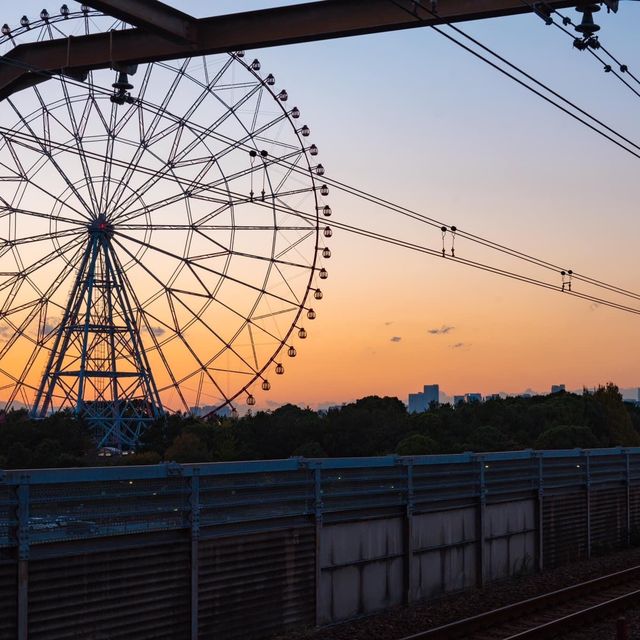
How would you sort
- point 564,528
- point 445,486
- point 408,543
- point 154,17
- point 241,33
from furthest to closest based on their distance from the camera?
point 564,528
point 445,486
point 408,543
point 241,33
point 154,17

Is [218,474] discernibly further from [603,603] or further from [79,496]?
[603,603]

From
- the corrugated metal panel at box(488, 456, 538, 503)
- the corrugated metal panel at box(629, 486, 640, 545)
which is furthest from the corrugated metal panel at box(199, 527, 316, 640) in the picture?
the corrugated metal panel at box(629, 486, 640, 545)

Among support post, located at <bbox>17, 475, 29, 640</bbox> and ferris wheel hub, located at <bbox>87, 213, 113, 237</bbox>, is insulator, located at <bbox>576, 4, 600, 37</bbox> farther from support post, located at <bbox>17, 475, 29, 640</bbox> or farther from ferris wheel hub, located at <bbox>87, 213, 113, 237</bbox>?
ferris wheel hub, located at <bbox>87, 213, 113, 237</bbox>

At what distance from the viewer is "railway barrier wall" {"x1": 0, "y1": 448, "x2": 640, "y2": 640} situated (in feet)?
52.1

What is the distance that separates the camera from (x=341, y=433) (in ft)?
358

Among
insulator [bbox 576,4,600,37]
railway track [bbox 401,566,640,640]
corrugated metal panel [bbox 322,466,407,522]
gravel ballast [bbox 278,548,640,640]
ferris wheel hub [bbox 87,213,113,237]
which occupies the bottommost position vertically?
gravel ballast [bbox 278,548,640,640]

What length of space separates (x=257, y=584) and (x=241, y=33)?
10.3 m

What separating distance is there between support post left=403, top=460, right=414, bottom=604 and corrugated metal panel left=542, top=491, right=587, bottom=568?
714cm

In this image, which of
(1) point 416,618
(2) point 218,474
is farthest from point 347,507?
(2) point 218,474

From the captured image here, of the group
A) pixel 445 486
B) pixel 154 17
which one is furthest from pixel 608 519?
pixel 154 17

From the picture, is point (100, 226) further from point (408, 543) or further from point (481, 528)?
point (408, 543)

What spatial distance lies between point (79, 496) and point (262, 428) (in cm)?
8940

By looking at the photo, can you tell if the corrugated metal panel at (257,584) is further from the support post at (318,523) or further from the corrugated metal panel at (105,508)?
the corrugated metal panel at (105,508)

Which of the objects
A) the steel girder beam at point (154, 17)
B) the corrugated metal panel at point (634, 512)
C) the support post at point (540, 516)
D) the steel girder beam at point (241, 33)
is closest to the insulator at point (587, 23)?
the steel girder beam at point (241, 33)
